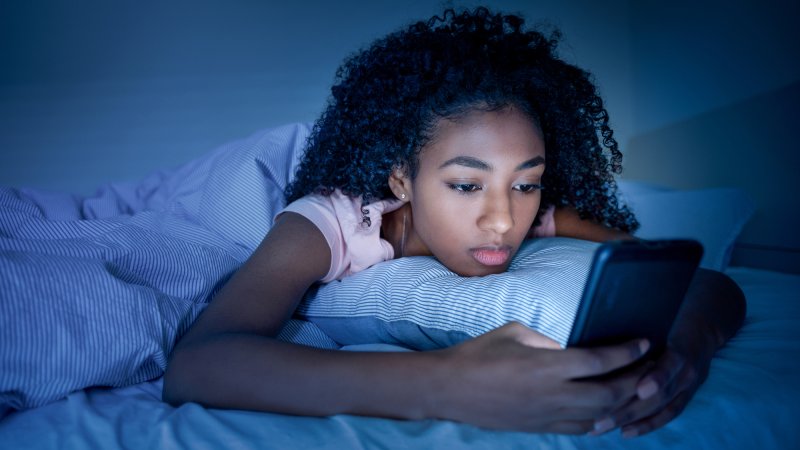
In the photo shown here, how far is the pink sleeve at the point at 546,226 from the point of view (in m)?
1.28

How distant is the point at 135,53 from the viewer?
216cm

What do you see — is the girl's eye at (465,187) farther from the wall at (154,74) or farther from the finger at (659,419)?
the wall at (154,74)

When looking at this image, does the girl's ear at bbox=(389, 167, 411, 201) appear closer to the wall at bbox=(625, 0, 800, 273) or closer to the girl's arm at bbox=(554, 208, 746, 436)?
the girl's arm at bbox=(554, 208, 746, 436)

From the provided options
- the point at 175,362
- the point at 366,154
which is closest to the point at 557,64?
the point at 366,154

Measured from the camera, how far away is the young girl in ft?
1.93

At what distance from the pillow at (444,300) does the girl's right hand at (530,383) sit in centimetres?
13

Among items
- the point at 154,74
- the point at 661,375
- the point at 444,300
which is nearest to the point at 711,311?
the point at 661,375

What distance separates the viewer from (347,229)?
102 centimetres

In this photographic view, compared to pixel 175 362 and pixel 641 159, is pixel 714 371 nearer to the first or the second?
pixel 175 362

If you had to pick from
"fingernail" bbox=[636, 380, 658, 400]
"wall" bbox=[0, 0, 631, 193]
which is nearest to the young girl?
"fingernail" bbox=[636, 380, 658, 400]

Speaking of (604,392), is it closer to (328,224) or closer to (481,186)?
(481,186)

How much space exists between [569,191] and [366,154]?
1.59 ft

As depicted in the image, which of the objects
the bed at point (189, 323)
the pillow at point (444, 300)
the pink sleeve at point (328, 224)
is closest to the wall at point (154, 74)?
the bed at point (189, 323)

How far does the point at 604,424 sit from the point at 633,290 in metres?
0.16
